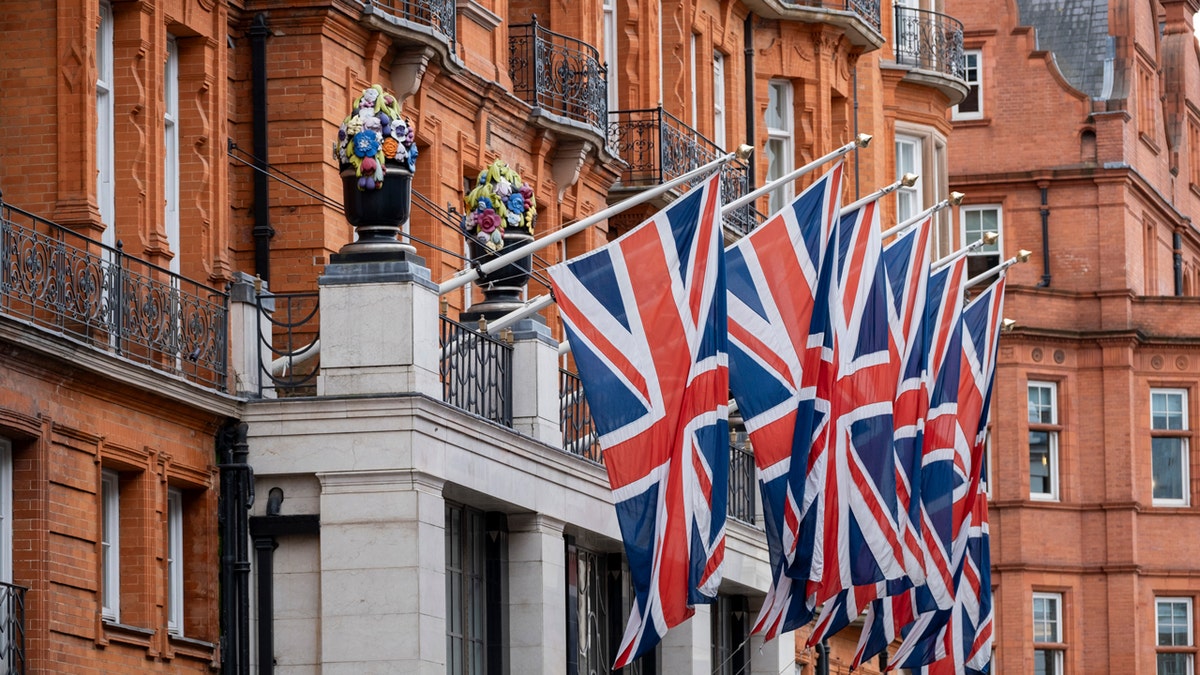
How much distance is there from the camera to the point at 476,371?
3403 cm

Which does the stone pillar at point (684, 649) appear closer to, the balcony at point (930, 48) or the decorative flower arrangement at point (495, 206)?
the decorative flower arrangement at point (495, 206)

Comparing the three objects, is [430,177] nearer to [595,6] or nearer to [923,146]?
[595,6]

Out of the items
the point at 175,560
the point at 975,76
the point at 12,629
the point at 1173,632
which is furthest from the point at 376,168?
the point at 975,76

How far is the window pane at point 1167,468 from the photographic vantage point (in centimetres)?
7081

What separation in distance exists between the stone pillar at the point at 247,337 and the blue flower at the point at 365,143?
1859 mm

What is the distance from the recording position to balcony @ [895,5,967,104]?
201 feet

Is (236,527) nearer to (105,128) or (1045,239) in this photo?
(105,128)

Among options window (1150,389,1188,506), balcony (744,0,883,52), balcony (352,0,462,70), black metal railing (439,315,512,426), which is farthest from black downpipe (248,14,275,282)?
window (1150,389,1188,506)

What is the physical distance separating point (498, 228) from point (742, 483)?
403 inches

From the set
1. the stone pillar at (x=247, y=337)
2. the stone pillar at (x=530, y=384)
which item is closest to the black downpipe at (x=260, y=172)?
the stone pillar at (x=530, y=384)

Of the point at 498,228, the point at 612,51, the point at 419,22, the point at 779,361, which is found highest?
the point at 612,51

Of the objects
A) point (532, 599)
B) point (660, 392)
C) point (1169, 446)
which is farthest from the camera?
point (1169, 446)

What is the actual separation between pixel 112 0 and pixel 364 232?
3.30 m

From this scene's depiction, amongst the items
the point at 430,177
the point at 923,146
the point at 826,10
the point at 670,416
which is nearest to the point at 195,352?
the point at 670,416
